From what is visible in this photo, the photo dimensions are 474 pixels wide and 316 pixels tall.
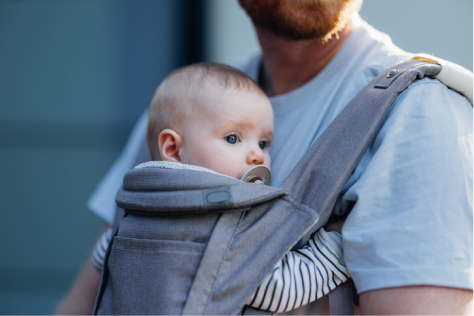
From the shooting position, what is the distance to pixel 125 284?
810mm

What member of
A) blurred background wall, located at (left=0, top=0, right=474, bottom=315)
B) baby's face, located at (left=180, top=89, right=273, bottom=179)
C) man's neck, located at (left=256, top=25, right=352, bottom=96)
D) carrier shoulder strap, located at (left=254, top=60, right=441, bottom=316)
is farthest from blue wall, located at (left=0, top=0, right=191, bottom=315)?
carrier shoulder strap, located at (left=254, top=60, right=441, bottom=316)

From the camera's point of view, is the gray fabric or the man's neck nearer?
the gray fabric

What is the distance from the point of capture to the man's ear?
1.02m

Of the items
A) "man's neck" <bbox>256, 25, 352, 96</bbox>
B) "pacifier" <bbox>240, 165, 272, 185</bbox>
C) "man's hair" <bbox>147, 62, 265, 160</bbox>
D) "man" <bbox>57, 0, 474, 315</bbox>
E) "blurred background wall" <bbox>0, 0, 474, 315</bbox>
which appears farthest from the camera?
"blurred background wall" <bbox>0, 0, 474, 315</bbox>

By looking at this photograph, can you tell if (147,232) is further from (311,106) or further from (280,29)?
(280,29)

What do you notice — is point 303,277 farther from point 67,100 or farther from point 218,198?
point 67,100

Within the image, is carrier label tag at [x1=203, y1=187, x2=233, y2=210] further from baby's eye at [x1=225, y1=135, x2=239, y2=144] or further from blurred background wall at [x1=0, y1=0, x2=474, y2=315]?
blurred background wall at [x1=0, y1=0, x2=474, y2=315]

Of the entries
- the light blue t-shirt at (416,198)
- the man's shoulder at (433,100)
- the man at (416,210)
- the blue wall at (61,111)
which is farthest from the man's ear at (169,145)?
the blue wall at (61,111)

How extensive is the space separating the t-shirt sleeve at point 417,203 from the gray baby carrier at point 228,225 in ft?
0.18

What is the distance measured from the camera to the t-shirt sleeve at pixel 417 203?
662 millimetres

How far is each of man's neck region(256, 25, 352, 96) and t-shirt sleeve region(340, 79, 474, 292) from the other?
44 cm

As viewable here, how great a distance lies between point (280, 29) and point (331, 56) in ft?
0.56

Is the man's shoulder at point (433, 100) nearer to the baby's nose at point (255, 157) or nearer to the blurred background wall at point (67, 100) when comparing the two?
→ the baby's nose at point (255, 157)

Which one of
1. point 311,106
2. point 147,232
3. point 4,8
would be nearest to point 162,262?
point 147,232
